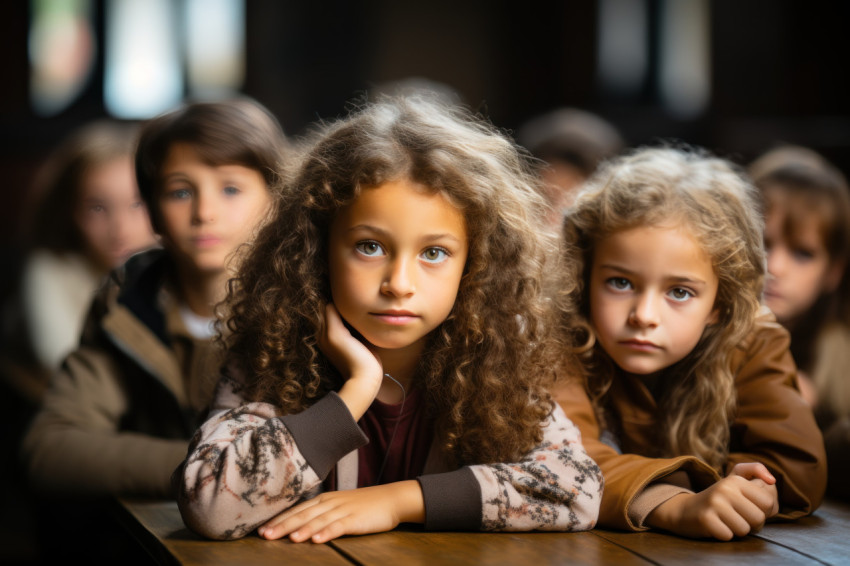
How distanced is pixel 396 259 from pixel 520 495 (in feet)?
1.37

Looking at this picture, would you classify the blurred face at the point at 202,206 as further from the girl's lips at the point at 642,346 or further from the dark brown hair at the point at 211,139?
the girl's lips at the point at 642,346

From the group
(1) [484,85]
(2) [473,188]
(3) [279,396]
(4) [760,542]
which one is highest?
Result: (1) [484,85]

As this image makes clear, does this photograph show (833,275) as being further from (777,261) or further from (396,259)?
(396,259)

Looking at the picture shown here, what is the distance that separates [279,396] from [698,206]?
2.63 feet

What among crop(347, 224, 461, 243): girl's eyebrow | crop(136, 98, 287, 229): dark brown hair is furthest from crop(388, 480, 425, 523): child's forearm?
crop(136, 98, 287, 229): dark brown hair

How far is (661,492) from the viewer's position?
5.13 ft

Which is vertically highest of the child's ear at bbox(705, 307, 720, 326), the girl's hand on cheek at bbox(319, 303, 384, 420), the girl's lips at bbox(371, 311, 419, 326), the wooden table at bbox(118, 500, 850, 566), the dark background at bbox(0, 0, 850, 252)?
the dark background at bbox(0, 0, 850, 252)

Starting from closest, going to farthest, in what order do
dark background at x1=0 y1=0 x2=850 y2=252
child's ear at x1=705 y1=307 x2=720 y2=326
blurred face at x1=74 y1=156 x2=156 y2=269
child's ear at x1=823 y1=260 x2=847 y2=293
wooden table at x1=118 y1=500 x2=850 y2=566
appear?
wooden table at x1=118 y1=500 x2=850 y2=566, child's ear at x1=705 y1=307 x2=720 y2=326, child's ear at x1=823 y1=260 x2=847 y2=293, blurred face at x1=74 y1=156 x2=156 y2=269, dark background at x1=0 y1=0 x2=850 y2=252

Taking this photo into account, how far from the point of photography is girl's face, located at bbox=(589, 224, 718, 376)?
1646 millimetres

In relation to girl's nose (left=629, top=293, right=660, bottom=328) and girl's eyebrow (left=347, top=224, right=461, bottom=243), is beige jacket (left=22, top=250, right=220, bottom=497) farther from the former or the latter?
girl's nose (left=629, top=293, right=660, bottom=328)

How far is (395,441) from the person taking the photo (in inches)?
64.4

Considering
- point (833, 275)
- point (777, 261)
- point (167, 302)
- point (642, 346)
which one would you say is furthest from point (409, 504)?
point (833, 275)

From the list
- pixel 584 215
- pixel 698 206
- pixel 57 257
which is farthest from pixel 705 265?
pixel 57 257

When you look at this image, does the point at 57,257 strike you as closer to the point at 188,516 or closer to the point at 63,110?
the point at 188,516
